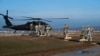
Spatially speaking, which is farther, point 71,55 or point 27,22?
point 27,22

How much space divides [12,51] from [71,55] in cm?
493

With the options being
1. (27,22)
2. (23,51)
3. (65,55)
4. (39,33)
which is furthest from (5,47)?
(27,22)

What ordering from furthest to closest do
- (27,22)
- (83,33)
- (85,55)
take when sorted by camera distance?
(27,22) → (83,33) → (85,55)

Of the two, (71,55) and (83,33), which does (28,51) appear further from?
(83,33)

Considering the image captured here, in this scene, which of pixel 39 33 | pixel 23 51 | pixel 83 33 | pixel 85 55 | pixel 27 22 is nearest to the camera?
pixel 85 55

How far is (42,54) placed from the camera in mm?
28297

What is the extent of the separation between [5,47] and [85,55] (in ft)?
24.3

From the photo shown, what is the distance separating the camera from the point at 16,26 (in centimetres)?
7806

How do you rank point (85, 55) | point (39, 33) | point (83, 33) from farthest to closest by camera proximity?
point (39, 33), point (83, 33), point (85, 55)

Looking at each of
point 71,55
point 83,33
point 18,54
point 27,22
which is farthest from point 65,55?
point 27,22

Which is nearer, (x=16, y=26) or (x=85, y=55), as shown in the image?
(x=85, y=55)

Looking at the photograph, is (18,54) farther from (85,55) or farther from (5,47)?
(85,55)

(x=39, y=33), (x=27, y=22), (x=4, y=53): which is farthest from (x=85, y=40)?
(x=27, y=22)

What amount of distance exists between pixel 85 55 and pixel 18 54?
17.5 feet
